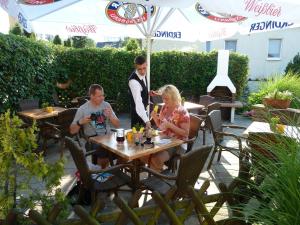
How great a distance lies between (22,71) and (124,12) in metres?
2.59

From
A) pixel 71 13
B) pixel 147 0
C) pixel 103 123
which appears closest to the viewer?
pixel 147 0

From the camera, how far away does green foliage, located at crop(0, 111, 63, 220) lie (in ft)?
6.65

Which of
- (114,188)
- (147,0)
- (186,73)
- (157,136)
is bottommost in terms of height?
(114,188)

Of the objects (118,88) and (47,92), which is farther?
(118,88)

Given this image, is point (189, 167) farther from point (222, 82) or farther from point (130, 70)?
point (130, 70)

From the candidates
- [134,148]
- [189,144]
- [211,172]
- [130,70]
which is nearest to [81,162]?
[134,148]

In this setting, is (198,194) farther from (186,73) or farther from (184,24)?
(186,73)

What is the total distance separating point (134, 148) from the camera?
3.71 meters

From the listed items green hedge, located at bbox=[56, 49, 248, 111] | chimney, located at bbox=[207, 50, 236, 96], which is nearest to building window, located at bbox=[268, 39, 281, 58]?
green hedge, located at bbox=[56, 49, 248, 111]

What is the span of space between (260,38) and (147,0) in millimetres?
17982

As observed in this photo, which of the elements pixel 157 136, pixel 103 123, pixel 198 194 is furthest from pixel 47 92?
pixel 198 194

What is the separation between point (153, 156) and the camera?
426 cm

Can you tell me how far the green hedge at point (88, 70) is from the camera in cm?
636

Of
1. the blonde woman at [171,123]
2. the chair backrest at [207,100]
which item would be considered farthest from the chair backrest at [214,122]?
the chair backrest at [207,100]
